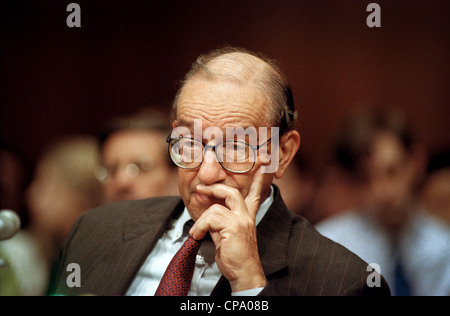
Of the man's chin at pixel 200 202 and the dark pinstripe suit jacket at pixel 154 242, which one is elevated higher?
the man's chin at pixel 200 202

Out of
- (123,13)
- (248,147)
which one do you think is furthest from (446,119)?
(123,13)

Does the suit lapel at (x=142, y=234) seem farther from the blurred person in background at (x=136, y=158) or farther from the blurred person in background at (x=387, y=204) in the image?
the blurred person in background at (x=387, y=204)

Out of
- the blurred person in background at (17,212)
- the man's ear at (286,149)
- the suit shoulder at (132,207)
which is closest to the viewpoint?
the man's ear at (286,149)

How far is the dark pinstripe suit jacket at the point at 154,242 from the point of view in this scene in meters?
1.94

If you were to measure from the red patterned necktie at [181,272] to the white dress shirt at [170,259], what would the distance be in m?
0.08

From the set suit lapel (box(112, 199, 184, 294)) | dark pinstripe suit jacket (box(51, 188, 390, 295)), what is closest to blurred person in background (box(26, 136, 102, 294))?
dark pinstripe suit jacket (box(51, 188, 390, 295))

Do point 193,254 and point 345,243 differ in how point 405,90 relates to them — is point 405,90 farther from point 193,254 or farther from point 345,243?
point 193,254

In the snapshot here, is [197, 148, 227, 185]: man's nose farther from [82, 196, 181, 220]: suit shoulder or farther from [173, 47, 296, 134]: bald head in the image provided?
[82, 196, 181, 220]: suit shoulder

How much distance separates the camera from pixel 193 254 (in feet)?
6.35

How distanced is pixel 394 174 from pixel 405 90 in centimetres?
42

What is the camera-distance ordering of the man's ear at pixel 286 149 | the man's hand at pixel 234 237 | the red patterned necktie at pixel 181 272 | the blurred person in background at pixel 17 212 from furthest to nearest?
the blurred person in background at pixel 17 212 → the man's ear at pixel 286 149 → the red patterned necktie at pixel 181 272 → the man's hand at pixel 234 237

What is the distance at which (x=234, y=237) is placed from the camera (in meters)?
1.78

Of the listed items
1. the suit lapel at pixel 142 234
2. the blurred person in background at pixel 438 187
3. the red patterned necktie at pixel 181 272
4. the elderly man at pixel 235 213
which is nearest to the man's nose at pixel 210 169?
the elderly man at pixel 235 213

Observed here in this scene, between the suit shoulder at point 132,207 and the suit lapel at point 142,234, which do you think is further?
the suit shoulder at point 132,207
